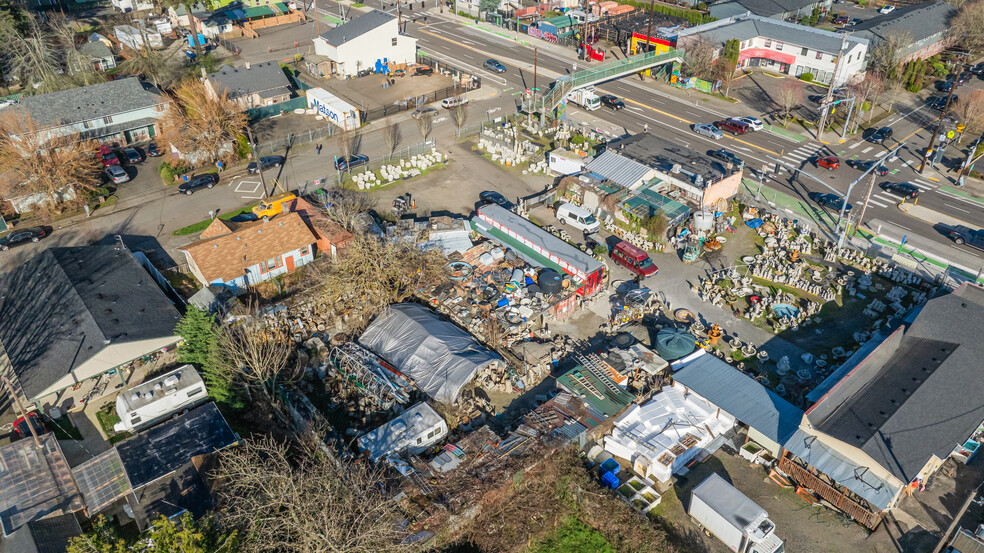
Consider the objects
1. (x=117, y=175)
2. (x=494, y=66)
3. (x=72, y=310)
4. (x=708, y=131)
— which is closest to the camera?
(x=72, y=310)

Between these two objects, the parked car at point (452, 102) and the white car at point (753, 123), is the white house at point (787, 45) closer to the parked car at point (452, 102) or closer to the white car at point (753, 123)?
the white car at point (753, 123)

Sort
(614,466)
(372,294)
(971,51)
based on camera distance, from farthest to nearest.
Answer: (971,51) → (372,294) → (614,466)

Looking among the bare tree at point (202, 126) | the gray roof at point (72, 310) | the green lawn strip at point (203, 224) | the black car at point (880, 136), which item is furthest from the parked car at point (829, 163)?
the gray roof at point (72, 310)

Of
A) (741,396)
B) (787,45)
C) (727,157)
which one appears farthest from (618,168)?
(787,45)

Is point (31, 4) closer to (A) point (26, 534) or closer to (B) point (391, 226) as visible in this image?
(B) point (391, 226)

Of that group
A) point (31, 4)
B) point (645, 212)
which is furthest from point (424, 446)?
point (31, 4)

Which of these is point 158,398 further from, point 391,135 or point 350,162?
point 391,135
